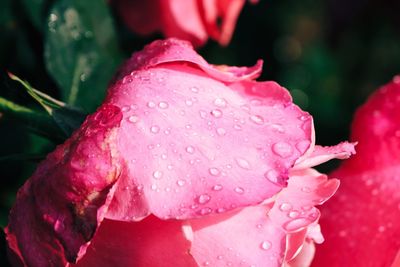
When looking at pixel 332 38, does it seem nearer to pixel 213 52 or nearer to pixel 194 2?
pixel 213 52

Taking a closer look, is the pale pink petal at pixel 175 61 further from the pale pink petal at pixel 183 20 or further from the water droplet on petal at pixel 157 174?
the pale pink petal at pixel 183 20

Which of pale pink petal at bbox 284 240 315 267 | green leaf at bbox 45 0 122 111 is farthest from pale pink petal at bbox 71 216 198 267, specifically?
green leaf at bbox 45 0 122 111

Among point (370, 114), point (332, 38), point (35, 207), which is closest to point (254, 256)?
point (35, 207)

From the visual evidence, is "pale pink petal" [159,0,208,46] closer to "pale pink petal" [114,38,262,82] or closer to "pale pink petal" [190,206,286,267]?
"pale pink petal" [114,38,262,82]

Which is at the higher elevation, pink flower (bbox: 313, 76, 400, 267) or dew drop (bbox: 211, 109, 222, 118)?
dew drop (bbox: 211, 109, 222, 118)

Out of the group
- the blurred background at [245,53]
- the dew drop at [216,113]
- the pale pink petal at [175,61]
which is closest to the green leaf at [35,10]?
the blurred background at [245,53]

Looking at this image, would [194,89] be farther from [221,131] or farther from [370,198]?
[370,198]

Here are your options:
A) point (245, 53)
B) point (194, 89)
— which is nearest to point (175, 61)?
point (194, 89)
